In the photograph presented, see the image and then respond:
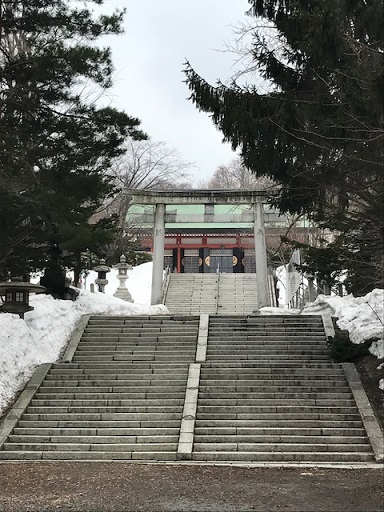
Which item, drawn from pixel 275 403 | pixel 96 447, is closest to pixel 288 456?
pixel 275 403

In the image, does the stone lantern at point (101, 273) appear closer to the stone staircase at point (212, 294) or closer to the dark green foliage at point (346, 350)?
the stone staircase at point (212, 294)

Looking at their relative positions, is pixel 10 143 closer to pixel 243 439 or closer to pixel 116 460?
pixel 116 460

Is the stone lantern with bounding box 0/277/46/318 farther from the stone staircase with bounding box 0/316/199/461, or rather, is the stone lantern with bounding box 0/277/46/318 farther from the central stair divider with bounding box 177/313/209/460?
the central stair divider with bounding box 177/313/209/460

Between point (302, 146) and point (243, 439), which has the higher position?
point (302, 146)

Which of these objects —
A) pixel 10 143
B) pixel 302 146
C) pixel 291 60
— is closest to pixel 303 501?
pixel 302 146

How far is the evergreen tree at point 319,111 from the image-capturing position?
27.5ft

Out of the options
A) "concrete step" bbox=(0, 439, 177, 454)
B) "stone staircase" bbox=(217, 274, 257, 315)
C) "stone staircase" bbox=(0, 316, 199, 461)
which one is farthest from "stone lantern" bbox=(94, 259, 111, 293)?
"concrete step" bbox=(0, 439, 177, 454)

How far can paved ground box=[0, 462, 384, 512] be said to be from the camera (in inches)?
252

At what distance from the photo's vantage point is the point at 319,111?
935cm

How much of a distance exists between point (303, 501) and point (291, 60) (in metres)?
8.06

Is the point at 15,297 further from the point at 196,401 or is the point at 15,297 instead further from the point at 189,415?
the point at 189,415

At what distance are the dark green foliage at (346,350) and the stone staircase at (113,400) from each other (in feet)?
10.7

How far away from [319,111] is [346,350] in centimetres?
560

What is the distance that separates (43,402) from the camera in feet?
36.7
